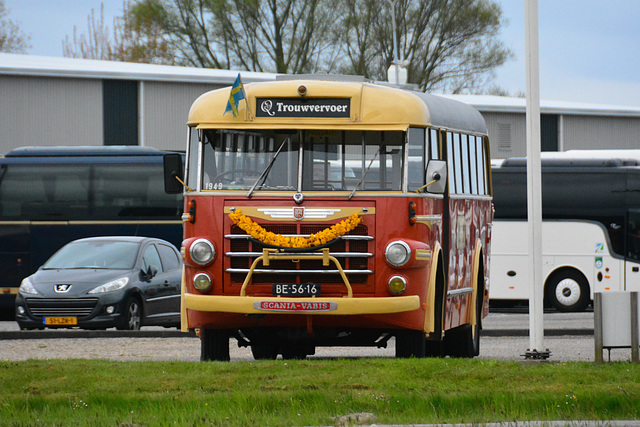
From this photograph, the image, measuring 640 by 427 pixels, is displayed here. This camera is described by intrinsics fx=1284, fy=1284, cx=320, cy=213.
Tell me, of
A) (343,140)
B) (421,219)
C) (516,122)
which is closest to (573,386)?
(421,219)

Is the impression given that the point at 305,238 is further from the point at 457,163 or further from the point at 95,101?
the point at 95,101

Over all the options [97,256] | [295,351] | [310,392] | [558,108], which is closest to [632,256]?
[97,256]

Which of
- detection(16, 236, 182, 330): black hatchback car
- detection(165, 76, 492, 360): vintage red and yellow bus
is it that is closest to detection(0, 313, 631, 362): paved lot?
detection(16, 236, 182, 330): black hatchback car

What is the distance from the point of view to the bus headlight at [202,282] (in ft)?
41.3

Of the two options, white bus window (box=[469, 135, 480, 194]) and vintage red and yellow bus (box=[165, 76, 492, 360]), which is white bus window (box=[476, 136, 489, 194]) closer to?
white bus window (box=[469, 135, 480, 194])

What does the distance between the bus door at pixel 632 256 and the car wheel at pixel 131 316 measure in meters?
12.1

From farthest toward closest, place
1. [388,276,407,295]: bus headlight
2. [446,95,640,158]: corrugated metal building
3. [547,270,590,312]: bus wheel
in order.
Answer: [446,95,640,158]: corrugated metal building → [547,270,590,312]: bus wheel → [388,276,407,295]: bus headlight

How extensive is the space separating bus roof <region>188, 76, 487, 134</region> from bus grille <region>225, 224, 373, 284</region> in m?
1.07

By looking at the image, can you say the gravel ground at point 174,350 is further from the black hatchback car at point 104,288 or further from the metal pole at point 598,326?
the metal pole at point 598,326

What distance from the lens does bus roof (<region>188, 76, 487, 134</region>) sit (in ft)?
41.7

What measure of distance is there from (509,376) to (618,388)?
1284mm

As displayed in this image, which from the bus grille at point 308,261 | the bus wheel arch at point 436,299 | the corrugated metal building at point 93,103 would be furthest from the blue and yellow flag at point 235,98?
the corrugated metal building at point 93,103

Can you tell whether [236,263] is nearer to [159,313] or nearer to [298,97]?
[298,97]

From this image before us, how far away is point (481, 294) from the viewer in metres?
16.6
